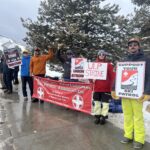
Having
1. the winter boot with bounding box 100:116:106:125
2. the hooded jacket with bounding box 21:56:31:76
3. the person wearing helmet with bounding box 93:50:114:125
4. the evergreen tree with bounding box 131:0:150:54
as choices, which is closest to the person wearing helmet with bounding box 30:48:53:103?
the hooded jacket with bounding box 21:56:31:76

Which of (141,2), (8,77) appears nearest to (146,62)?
(8,77)

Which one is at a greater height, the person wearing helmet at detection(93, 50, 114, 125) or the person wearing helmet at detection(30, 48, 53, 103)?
the person wearing helmet at detection(30, 48, 53, 103)

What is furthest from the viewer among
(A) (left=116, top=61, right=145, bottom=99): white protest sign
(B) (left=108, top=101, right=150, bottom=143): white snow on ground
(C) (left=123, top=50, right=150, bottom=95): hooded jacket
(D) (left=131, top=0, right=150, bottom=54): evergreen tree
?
(D) (left=131, top=0, right=150, bottom=54): evergreen tree

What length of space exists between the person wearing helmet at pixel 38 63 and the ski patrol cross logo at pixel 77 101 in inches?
81.3

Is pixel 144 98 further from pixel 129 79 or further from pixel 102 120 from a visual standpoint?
pixel 102 120

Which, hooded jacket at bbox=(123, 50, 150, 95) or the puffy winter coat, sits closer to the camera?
hooded jacket at bbox=(123, 50, 150, 95)

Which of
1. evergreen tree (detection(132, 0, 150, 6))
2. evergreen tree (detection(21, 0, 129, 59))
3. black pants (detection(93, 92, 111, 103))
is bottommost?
black pants (detection(93, 92, 111, 103))

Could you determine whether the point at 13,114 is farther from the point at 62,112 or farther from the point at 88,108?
the point at 88,108

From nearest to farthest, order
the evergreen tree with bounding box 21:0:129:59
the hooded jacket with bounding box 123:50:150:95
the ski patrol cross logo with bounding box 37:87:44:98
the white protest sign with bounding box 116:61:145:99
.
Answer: the hooded jacket with bounding box 123:50:150:95, the white protest sign with bounding box 116:61:145:99, the ski patrol cross logo with bounding box 37:87:44:98, the evergreen tree with bounding box 21:0:129:59

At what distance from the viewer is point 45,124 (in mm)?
6879

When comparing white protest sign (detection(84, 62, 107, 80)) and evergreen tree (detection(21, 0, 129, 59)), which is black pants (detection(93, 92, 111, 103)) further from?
evergreen tree (detection(21, 0, 129, 59))

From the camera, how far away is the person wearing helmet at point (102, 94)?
6.75 meters

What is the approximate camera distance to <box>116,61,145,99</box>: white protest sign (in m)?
5.14

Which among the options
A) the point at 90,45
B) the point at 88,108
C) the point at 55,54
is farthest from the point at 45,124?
the point at 90,45
